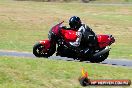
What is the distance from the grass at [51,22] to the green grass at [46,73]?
26.5ft

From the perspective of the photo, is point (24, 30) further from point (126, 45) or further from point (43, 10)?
point (43, 10)

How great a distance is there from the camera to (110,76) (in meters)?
14.8

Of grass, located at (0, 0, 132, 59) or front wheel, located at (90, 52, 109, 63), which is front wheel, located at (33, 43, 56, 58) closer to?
front wheel, located at (90, 52, 109, 63)

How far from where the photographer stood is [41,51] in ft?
64.1

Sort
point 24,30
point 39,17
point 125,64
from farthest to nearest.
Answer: point 39,17, point 24,30, point 125,64

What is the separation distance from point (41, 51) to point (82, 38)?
1.95 meters

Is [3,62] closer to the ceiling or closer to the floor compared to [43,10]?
closer to the ceiling

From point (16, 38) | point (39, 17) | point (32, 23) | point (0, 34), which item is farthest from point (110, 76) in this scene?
point (39, 17)

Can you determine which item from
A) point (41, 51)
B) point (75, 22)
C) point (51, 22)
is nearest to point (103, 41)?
point (75, 22)

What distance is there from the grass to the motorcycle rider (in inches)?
169

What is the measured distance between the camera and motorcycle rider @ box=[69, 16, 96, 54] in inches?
766

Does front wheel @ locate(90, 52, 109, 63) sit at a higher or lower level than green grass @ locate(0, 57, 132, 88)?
lower

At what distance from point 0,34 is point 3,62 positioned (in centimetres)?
2028

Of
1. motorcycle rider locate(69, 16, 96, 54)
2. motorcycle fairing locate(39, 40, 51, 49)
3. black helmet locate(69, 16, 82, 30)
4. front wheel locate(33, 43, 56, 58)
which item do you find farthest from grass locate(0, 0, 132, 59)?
A: motorcycle fairing locate(39, 40, 51, 49)
